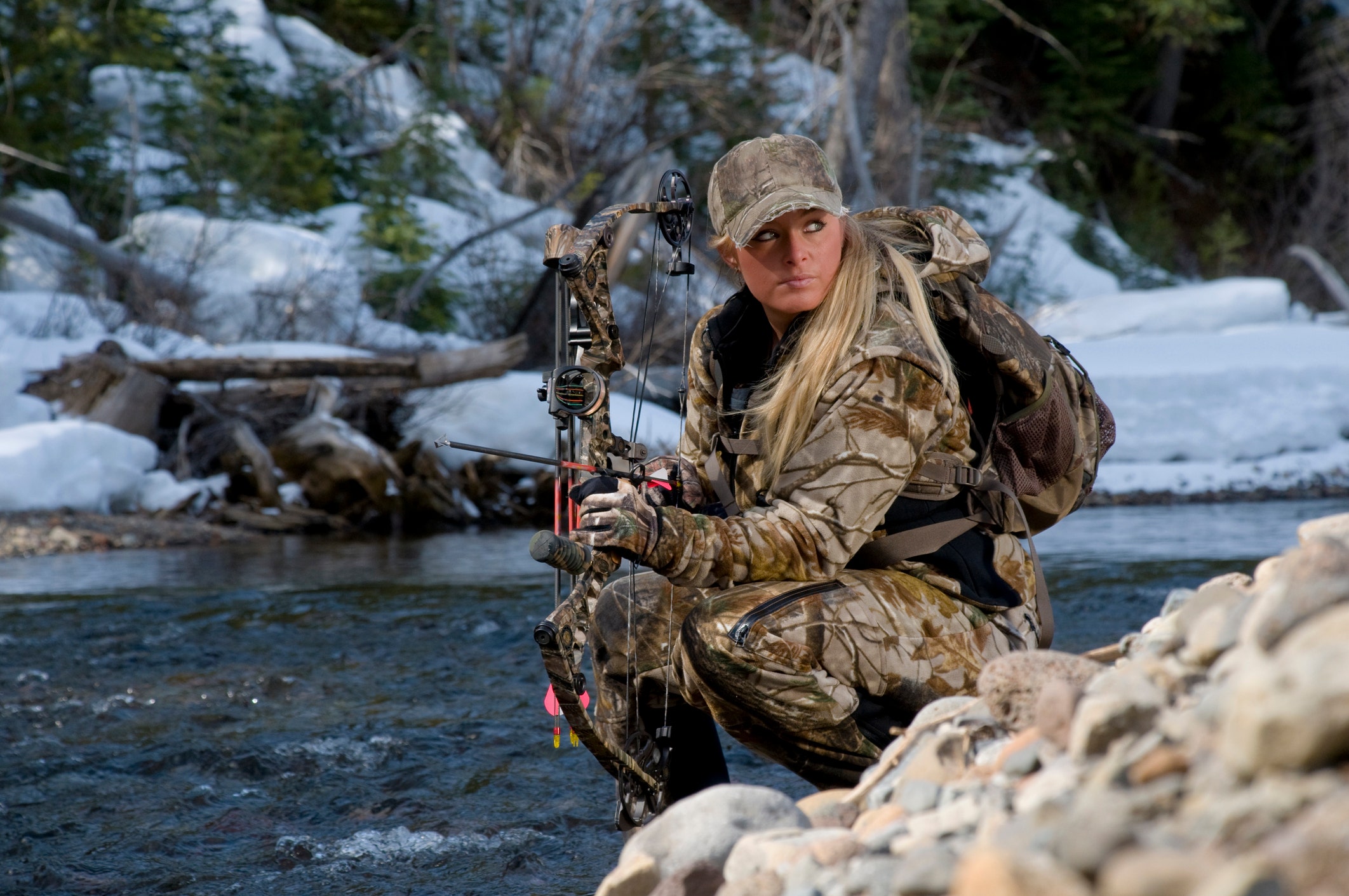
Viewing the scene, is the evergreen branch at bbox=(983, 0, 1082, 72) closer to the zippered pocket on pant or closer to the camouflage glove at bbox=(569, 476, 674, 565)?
the zippered pocket on pant

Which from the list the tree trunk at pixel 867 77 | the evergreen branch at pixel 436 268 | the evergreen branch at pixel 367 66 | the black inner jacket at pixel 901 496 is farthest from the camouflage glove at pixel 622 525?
the evergreen branch at pixel 367 66

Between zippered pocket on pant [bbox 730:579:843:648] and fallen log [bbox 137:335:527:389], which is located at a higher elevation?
zippered pocket on pant [bbox 730:579:843:648]

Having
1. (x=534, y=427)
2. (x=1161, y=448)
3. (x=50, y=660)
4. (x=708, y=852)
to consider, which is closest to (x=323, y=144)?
(x=534, y=427)

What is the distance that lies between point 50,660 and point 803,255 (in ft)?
14.0

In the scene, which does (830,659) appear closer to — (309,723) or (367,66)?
(309,723)

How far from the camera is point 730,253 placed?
131 inches

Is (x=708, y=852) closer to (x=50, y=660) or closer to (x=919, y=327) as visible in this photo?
(x=919, y=327)

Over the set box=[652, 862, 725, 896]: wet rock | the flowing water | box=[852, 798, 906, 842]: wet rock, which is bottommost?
the flowing water

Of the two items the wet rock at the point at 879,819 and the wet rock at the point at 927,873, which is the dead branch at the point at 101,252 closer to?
the wet rock at the point at 879,819

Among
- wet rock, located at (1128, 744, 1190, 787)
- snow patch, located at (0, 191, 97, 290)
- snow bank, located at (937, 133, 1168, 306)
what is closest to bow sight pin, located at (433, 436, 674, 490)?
wet rock, located at (1128, 744, 1190, 787)

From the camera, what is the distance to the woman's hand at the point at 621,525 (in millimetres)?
2740

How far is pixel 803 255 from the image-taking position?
3.08 meters

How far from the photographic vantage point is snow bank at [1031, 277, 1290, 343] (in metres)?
16.8

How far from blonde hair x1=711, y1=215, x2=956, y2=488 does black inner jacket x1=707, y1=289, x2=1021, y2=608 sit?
0.13 m
